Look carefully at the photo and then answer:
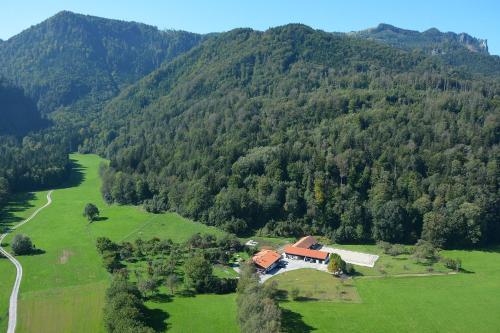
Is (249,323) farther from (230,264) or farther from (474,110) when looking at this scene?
(474,110)

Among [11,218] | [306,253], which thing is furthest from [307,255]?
[11,218]

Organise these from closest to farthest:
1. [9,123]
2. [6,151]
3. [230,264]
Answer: [230,264], [6,151], [9,123]

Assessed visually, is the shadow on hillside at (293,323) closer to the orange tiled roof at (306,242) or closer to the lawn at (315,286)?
the lawn at (315,286)

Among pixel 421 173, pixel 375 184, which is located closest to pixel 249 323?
pixel 375 184

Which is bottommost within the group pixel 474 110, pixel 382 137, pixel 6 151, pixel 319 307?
pixel 319 307

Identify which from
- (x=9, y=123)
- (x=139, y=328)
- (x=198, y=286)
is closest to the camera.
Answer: (x=139, y=328)

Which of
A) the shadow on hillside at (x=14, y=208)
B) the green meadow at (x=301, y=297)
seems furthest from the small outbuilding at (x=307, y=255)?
the shadow on hillside at (x=14, y=208)

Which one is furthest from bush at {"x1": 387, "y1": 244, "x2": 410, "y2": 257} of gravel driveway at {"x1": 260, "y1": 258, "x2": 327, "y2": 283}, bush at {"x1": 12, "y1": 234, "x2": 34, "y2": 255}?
bush at {"x1": 12, "y1": 234, "x2": 34, "y2": 255}

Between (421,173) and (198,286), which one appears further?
(421,173)

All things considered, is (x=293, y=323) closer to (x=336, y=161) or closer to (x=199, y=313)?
(x=199, y=313)
